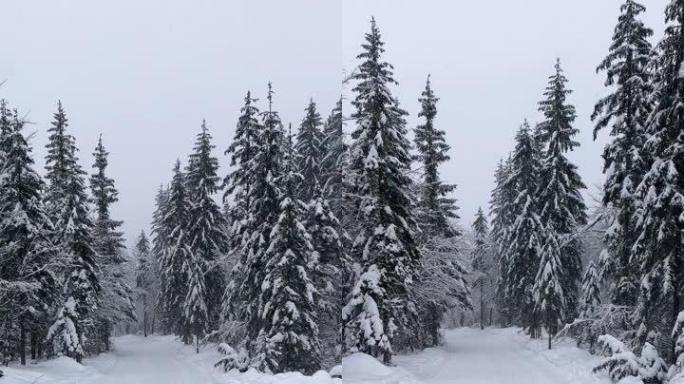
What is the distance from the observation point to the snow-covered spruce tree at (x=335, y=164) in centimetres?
2525

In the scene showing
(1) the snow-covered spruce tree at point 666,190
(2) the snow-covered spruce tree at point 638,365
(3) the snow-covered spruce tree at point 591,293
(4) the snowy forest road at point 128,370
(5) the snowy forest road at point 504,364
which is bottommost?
(4) the snowy forest road at point 128,370

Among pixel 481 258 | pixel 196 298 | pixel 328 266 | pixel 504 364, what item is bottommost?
pixel 504 364

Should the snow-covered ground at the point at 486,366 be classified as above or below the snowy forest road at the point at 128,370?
above

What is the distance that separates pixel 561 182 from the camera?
1378 inches

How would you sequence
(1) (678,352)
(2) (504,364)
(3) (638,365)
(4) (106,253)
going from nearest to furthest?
(1) (678,352) < (3) (638,365) < (2) (504,364) < (4) (106,253)

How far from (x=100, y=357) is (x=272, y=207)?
25.3 m

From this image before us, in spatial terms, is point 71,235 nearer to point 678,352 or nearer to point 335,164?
point 335,164

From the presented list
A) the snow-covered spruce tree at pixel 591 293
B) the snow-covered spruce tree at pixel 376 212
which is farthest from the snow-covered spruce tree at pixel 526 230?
the snow-covered spruce tree at pixel 376 212

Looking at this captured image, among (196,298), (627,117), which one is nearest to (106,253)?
(196,298)

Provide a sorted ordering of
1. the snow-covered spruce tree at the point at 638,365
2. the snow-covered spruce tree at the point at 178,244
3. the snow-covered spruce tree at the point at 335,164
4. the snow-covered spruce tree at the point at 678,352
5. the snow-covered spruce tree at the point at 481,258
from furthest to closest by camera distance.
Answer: the snow-covered spruce tree at the point at 481,258, the snow-covered spruce tree at the point at 178,244, the snow-covered spruce tree at the point at 335,164, the snow-covered spruce tree at the point at 638,365, the snow-covered spruce tree at the point at 678,352

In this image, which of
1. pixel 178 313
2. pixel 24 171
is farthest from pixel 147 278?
pixel 24 171

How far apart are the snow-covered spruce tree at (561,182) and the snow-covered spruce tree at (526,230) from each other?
174 cm

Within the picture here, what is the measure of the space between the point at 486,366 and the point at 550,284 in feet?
26.8

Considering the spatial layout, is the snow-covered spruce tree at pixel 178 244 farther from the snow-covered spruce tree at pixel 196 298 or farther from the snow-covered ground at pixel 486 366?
the snow-covered ground at pixel 486 366
